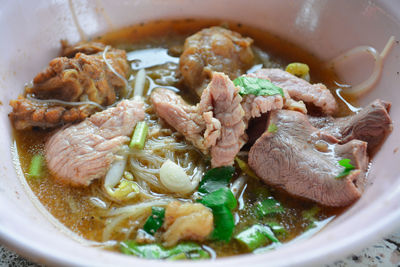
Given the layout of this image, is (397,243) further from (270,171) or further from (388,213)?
(270,171)

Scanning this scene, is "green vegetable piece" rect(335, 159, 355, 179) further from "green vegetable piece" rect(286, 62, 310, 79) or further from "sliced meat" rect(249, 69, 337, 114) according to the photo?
"green vegetable piece" rect(286, 62, 310, 79)

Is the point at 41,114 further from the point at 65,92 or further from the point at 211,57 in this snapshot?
the point at 211,57

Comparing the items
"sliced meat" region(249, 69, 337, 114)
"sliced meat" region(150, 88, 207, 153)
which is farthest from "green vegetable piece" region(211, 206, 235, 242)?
"sliced meat" region(249, 69, 337, 114)

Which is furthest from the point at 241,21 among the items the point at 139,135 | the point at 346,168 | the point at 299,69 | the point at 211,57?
the point at 346,168

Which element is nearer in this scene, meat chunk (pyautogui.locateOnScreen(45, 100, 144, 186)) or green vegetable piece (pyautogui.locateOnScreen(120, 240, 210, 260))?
green vegetable piece (pyautogui.locateOnScreen(120, 240, 210, 260))

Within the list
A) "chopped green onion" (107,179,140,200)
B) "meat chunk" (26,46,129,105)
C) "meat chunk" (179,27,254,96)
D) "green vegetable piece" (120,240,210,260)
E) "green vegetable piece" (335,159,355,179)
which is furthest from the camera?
"meat chunk" (179,27,254,96)

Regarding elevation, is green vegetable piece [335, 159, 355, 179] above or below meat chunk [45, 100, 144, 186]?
above
